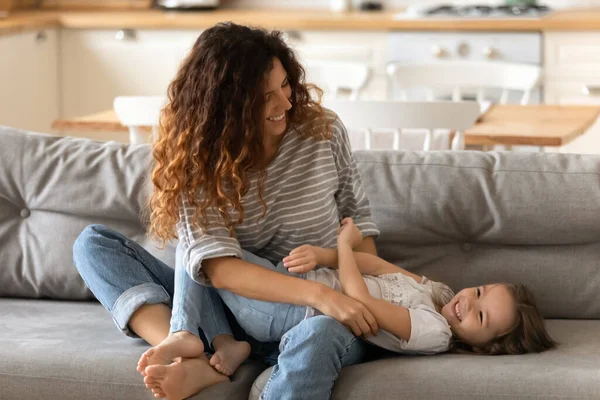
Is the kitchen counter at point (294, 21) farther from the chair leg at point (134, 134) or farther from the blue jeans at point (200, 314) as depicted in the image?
the blue jeans at point (200, 314)

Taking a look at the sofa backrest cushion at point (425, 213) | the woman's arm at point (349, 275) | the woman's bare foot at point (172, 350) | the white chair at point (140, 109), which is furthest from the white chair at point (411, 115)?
the woman's bare foot at point (172, 350)

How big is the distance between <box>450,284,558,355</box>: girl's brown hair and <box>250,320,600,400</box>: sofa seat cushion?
0.04 metres

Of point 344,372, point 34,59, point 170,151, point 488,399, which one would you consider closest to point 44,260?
point 170,151

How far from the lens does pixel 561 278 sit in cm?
232

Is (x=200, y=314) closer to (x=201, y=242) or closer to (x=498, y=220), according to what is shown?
(x=201, y=242)

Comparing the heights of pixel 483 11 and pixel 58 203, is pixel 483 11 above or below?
above

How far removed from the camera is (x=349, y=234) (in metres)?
2.18

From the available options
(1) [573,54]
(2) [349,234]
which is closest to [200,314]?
(2) [349,234]

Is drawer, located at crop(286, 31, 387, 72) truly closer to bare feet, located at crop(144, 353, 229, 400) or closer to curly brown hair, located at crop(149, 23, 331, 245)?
curly brown hair, located at crop(149, 23, 331, 245)

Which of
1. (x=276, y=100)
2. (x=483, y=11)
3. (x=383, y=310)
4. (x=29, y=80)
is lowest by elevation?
(x=29, y=80)

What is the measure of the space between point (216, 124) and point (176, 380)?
49 cm

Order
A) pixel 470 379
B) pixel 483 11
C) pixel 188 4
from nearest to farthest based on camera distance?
pixel 470 379 → pixel 483 11 → pixel 188 4

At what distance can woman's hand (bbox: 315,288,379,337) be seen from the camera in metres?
2.01

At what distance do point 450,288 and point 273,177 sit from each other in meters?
0.47
